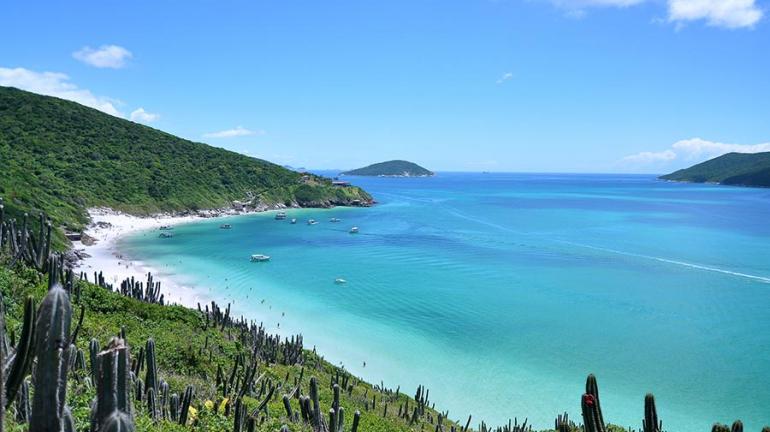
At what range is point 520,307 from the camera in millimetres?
38594

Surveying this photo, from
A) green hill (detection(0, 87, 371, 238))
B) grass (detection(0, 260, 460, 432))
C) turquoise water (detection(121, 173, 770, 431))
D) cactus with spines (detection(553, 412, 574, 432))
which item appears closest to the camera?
cactus with spines (detection(553, 412, 574, 432))

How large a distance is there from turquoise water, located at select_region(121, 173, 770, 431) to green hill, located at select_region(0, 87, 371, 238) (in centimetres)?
1044

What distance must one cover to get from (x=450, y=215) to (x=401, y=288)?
5872cm

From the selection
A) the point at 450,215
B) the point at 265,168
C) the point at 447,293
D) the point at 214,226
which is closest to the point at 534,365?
the point at 447,293

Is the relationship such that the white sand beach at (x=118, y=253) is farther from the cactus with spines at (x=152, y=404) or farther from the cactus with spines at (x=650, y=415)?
the cactus with spines at (x=650, y=415)

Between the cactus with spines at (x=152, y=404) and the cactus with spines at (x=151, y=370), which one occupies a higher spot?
the cactus with spines at (x=151, y=370)

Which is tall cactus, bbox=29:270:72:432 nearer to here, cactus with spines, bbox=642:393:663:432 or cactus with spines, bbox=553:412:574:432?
cactus with spines, bbox=553:412:574:432

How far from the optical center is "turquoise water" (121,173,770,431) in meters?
25.3

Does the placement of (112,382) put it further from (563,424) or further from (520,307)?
(520,307)

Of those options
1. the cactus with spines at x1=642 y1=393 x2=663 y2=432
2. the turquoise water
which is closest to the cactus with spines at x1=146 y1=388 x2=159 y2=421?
the cactus with spines at x1=642 y1=393 x2=663 y2=432

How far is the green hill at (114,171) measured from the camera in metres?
61.0

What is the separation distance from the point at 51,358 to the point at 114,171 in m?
86.6

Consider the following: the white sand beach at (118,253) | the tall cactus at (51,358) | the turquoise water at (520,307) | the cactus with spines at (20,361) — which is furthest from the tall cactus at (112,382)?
the white sand beach at (118,253)

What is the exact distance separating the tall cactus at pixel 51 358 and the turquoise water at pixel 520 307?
21174 mm
